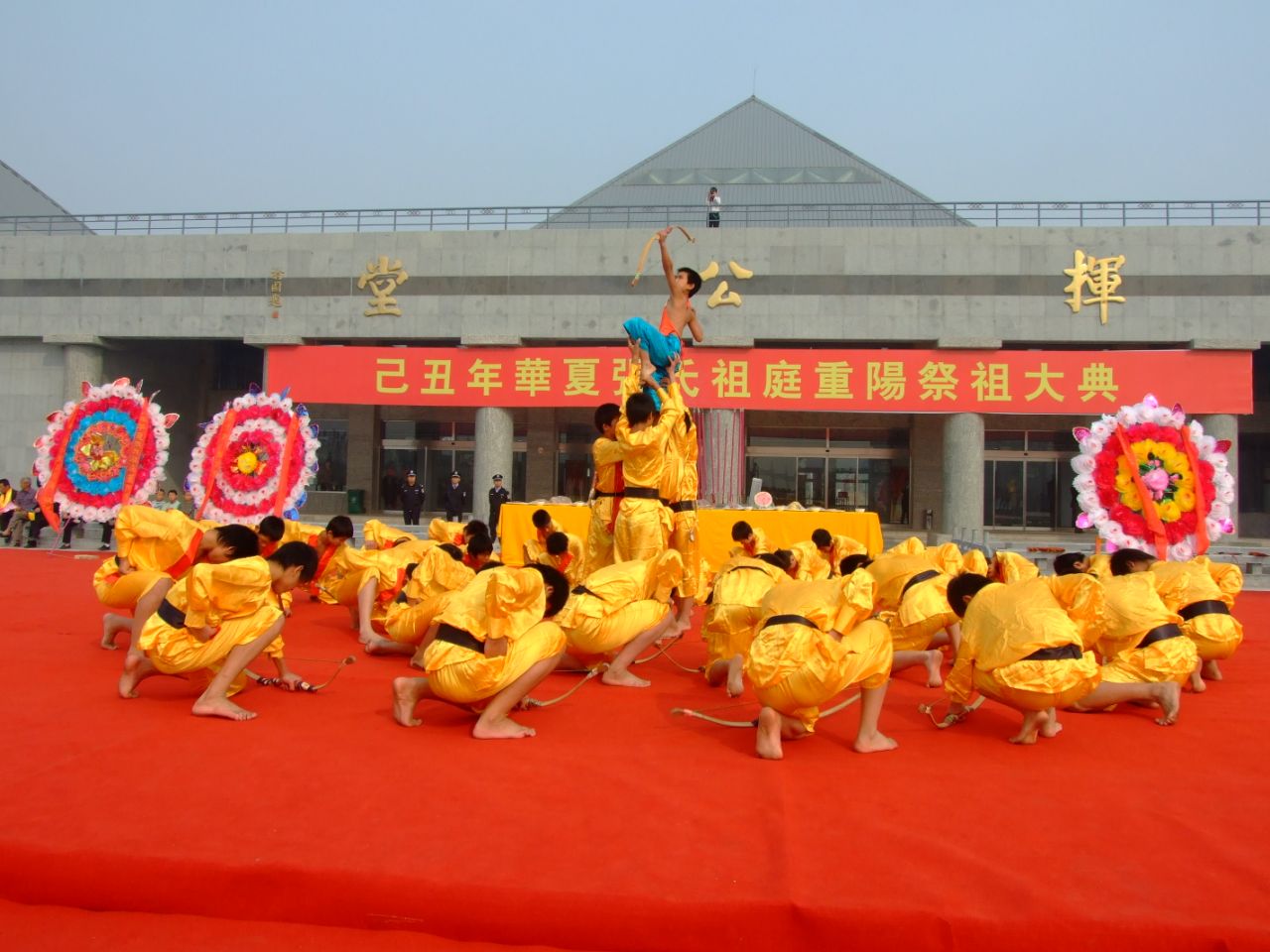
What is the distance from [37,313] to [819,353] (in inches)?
557

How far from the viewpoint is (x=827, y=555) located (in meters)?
6.84

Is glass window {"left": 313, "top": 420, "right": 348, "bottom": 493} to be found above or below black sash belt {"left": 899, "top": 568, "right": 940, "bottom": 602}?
above

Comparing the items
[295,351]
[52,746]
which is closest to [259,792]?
[52,746]

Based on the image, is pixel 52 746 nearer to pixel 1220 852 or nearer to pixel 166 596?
pixel 166 596

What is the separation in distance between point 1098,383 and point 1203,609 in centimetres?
1055

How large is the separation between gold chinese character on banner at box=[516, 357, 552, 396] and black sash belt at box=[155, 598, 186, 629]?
38.5ft

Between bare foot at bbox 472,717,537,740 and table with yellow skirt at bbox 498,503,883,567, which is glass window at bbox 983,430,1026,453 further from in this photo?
bare foot at bbox 472,717,537,740

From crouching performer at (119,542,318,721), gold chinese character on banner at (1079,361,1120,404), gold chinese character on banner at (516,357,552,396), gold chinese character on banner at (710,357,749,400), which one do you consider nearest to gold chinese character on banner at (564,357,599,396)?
gold chinese character on banner at (516,357,552,396)

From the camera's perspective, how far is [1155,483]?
20.8ft

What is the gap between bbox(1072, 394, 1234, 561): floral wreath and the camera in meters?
6.29

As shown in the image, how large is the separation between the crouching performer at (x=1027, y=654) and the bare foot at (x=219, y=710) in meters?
2.94

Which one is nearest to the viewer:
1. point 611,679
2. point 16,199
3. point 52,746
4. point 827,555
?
point 52,746

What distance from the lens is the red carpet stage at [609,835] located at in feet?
6.80

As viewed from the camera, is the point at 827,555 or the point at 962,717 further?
the point at 827,555
